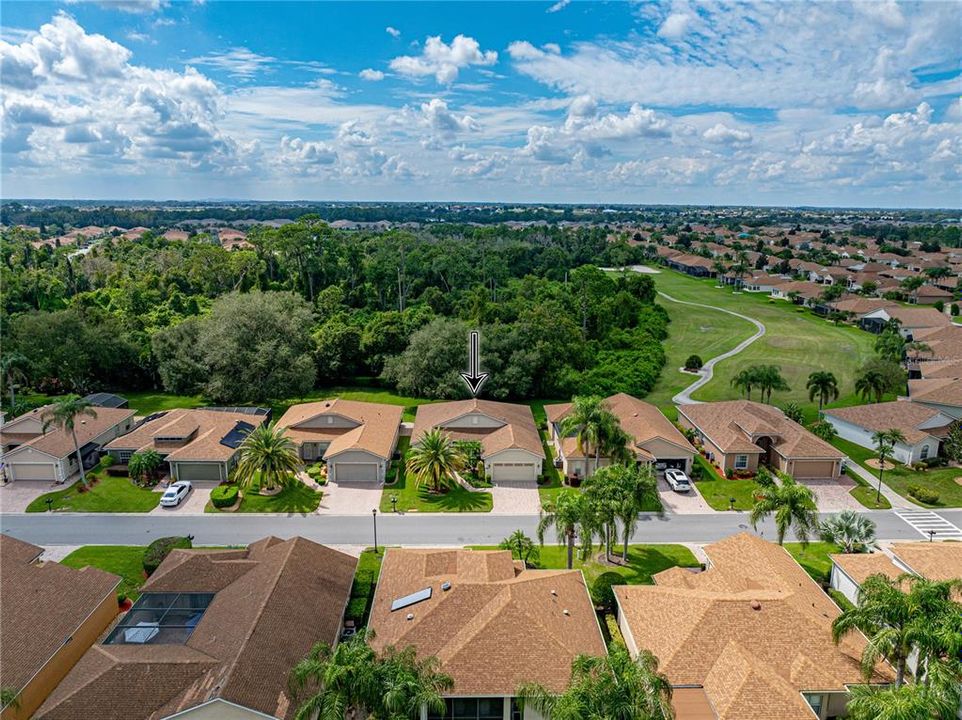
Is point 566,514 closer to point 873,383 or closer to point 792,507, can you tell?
point 792,507

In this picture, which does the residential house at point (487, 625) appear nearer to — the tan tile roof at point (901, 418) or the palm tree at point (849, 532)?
the palm tree at point (849, 532)

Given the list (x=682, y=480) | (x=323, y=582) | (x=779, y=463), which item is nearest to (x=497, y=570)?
(x=323, y=582)

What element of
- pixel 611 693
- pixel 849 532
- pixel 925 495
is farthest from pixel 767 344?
pixel 611 693

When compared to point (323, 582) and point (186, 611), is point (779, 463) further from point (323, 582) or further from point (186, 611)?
point (186, 611)

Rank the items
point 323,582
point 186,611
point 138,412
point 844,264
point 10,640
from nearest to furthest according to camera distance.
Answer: point 10,640 → point 186,611 → point 323,582 → point 138,412 → point 844,264

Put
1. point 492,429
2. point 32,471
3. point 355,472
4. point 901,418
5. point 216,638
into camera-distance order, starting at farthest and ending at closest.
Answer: point 492,429, point 901,418, point 355,472, point 32,471, point 216,638

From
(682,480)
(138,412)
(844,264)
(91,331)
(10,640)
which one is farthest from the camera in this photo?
(844,264)
